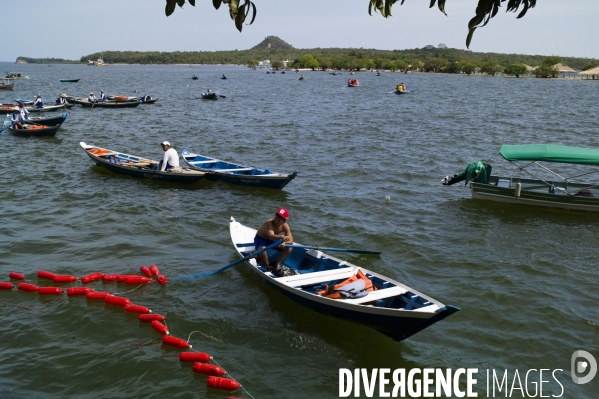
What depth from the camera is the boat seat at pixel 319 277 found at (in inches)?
451

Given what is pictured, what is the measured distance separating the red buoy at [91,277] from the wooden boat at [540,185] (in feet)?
45.1

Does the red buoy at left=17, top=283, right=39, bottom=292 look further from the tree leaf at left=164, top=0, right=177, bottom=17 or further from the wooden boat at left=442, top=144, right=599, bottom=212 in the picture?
the wooden boat at left=442, top=144, right=599, bottom=212

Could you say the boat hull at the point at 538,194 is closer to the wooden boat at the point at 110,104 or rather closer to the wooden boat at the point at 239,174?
the wooden boat at the point at 239,174

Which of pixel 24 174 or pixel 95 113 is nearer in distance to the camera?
pixel 24 174

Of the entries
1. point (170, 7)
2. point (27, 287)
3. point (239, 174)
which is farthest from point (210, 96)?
point (170, 7)

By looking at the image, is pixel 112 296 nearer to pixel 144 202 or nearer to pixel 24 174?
pixel 144 202

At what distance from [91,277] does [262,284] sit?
170 inches

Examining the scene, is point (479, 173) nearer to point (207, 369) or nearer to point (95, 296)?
point (207, 369)

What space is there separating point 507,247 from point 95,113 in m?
40.3

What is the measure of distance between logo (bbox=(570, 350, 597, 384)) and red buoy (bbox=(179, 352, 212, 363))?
702 centimetres

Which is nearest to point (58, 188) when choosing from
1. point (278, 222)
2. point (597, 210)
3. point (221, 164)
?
point (221, 164)

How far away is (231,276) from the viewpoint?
14.1 m

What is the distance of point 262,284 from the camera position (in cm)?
1345

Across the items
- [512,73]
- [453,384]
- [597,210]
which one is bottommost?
[453,384]
